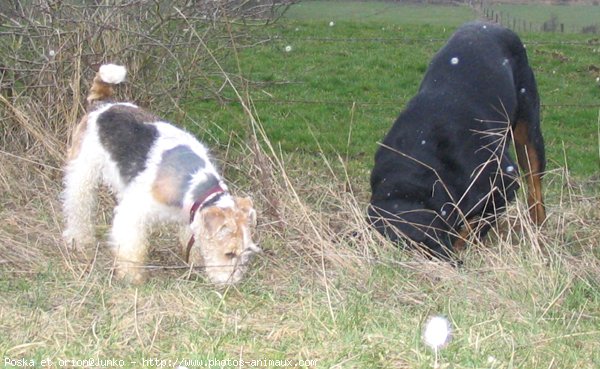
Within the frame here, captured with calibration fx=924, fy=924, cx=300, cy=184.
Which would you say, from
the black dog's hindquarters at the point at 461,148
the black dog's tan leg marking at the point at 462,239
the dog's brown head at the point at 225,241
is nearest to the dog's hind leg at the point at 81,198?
the dog's brown head at the point at 225,241

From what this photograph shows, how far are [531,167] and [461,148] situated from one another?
97 cm

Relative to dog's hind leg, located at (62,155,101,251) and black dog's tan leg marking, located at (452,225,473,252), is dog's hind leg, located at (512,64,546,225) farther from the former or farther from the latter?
dog's hind leg, located at (62,155,101,251)

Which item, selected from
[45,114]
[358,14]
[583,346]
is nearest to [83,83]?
[45,114]

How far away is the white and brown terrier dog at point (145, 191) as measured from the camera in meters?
5.04

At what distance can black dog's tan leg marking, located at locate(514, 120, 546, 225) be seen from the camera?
6465 millimetres

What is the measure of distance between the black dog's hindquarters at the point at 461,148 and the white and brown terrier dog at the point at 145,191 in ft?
3.34

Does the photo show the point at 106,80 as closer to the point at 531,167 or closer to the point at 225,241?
the point at 225,241

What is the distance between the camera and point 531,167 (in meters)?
6.64

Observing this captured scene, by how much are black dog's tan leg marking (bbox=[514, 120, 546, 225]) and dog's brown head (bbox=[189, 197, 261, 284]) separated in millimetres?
2324

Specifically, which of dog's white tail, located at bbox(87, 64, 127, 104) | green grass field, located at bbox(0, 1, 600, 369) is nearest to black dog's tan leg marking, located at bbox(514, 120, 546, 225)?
green grass field, located at bbox(0, 1, 600, 369)

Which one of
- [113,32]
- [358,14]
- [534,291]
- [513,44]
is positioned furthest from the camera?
[358,14]

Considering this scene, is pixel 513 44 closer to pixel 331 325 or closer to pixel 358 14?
pixel 331 325

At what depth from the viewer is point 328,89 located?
42.2 feet

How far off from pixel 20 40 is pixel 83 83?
0.64 m
